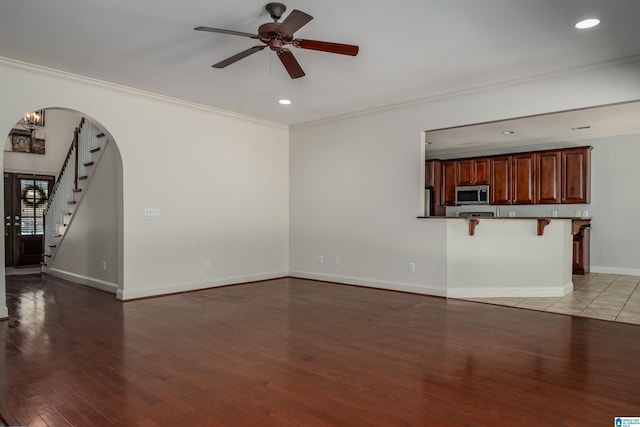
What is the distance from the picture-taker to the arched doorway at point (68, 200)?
5633mm

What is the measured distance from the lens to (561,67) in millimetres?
4285

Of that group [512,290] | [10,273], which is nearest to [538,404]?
[512,290]

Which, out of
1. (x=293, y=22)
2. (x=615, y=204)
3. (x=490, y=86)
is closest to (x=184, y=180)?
(x=293, y=22)

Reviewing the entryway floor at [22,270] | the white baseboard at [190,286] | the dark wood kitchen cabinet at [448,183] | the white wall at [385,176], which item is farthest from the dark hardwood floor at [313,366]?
the dark wood kitchen cabinet at [448,183]

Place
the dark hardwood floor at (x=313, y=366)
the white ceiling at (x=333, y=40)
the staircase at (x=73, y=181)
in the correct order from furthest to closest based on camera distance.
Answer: the staircase at (x=73, y=181)
the white ceiling at (x=333, y=40)
the dark hardwood floor at (x=313, y=366)

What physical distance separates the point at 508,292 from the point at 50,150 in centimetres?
962

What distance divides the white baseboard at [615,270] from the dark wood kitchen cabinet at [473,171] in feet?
8.27

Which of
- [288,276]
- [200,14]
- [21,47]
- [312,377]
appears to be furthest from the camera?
[288,276]

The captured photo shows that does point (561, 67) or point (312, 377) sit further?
point (561, 67)

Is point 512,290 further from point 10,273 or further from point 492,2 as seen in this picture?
point 10,273

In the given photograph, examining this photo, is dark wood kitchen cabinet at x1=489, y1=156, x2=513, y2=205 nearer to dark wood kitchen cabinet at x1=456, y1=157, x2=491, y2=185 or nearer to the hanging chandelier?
dark wood kitchen cabinet at x1=456, y1=157, x2=491, y2=185

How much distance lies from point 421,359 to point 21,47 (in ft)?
15.2

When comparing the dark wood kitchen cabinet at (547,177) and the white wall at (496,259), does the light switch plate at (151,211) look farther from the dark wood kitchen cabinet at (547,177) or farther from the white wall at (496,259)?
the dark wood kitchen cabinet at (547,177)

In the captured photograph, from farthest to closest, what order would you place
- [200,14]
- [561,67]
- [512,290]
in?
1. [512,290]
2. [561,67]
3. [200,14]
